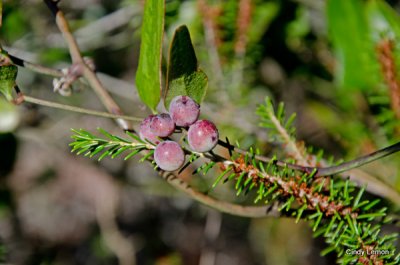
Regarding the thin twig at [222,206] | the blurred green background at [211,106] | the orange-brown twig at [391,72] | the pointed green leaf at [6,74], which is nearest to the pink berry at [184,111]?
the thin twig at [222,206]

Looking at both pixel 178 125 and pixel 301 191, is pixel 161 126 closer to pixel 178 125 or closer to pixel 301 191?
pixel 178 125

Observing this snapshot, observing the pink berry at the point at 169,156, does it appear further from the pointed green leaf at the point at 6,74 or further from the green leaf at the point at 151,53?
the pointed green leaf at the point at 6,74

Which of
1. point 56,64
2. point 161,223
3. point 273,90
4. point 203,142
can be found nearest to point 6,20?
point 56,64

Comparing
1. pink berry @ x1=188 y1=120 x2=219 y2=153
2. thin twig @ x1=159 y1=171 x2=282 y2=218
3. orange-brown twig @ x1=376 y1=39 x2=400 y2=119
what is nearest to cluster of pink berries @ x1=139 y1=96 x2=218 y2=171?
pink berry @ x1=188 y1=120 x2=219 y2=153

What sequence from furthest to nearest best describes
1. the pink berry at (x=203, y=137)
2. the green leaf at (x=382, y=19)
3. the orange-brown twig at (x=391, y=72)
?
the green leaf at (x=382, y=19) → the orange-brown twig at (x=391, y=72) → the pink berry at (x=203, y=137)

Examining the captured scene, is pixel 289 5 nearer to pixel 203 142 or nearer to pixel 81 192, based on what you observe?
pixel 203 142

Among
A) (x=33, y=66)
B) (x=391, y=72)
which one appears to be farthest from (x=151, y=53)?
(x=391, y=72)
